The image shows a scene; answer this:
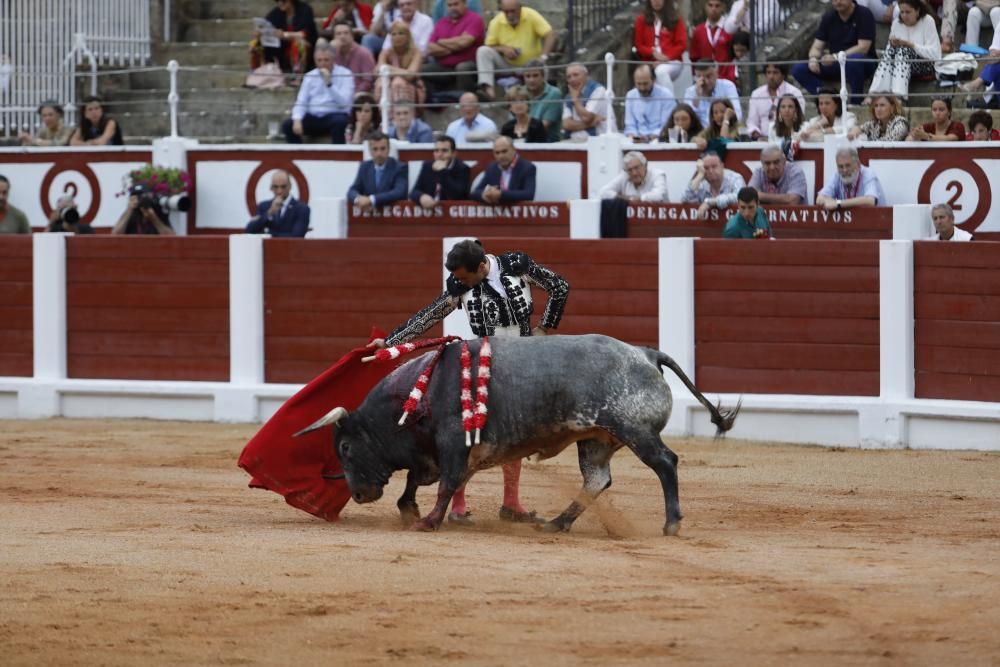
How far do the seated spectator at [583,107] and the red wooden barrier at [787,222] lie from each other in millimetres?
1576

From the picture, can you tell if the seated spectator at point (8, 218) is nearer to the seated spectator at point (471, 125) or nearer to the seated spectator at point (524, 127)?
the seated spectator at point (471, 125)

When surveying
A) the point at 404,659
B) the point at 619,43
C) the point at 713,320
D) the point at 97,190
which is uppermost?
the point at 619,43

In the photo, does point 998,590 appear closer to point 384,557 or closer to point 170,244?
point 384,557

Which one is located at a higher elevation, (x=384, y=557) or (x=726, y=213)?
(x=726, y=213)

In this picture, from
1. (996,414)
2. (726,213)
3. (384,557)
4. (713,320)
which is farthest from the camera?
(726,213)

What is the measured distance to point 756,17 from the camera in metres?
15.5

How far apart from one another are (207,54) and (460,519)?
36.9ft

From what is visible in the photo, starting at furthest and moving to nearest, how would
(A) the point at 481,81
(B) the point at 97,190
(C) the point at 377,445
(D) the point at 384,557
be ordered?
1. (B) the point at 97,190
2. (A) the point at 481,81
3. (C) the point at 377,445
4. (D) the point at 384,557

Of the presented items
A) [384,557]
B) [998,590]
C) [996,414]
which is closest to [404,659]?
[384,557]

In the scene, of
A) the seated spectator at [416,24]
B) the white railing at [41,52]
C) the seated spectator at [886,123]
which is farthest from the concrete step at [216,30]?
the seated spectator at [886,123]

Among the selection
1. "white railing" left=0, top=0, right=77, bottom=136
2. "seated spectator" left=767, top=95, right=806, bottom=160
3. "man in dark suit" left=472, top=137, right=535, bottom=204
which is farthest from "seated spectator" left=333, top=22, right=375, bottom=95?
"seated spectator" left=767, top=95, right=806, bottom=160

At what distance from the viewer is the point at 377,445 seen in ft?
26.5

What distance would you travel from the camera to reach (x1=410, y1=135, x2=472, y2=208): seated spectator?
1450 cm

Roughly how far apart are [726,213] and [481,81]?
343cm
